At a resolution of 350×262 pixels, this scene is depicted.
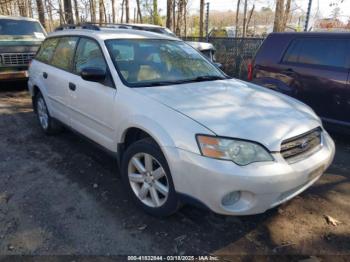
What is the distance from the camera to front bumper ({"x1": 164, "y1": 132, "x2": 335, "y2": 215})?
91.3 inches

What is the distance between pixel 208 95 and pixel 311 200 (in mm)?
1587

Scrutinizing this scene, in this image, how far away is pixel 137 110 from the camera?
2895 mm

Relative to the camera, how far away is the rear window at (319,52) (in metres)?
4.64

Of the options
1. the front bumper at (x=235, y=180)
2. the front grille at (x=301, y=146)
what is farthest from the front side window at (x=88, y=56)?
the front grille at (x=301, y=146)

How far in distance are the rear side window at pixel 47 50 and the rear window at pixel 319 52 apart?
3712mm

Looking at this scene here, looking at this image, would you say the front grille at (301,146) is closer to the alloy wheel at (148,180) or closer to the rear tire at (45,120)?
the alloy wheel at (148,180)

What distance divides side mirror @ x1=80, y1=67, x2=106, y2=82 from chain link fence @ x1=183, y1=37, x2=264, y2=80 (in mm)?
6538

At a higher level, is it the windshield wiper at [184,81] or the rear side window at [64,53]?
the rear side window at [64,53]

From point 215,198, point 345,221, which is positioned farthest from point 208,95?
point 345,221

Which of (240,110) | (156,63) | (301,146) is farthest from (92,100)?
(301,146)

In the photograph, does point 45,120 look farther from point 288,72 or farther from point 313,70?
point 313,70

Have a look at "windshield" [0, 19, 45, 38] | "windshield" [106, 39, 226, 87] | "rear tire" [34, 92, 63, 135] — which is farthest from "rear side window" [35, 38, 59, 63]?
"windshield" [0, 19, 45, 38]

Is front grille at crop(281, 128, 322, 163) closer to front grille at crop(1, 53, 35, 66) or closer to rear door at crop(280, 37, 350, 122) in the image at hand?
rear door at crop(280, 37, 350, 122)

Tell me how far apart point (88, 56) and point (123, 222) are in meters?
2.04
